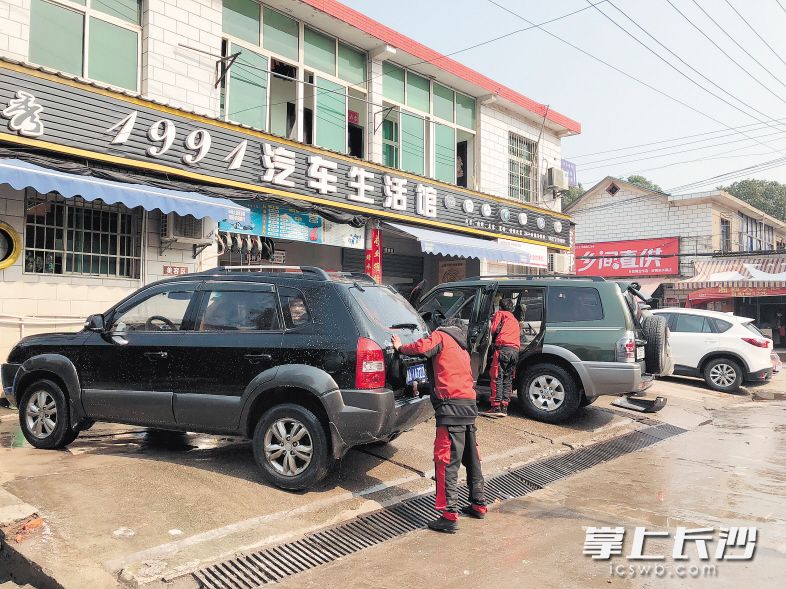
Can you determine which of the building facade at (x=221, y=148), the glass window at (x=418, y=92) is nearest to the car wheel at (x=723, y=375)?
the building facade at (x=221, y=148)

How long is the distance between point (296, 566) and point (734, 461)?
530cm

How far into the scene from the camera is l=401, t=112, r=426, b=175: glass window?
14.7 m

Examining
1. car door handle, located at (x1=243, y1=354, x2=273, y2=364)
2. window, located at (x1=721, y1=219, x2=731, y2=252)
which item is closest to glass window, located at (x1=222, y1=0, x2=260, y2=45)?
car door handle, located at (x1=243, y1=354, x2=273, y2=364)

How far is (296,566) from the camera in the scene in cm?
395

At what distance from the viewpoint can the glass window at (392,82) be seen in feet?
46.4

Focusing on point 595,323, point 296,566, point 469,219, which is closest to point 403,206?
point 469,219

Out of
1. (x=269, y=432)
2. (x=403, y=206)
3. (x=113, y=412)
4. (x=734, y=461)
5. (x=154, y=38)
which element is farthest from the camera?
(x=403, y=206)

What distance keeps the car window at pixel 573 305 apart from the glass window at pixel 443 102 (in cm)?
844

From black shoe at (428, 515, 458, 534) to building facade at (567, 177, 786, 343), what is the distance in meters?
23.2

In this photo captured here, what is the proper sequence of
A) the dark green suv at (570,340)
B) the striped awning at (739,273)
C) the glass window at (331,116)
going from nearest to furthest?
the dark green suv at (570,340)
the glass window at (331,116)
the striped awning at (739,273)

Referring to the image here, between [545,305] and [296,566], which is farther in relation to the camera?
[545,305]

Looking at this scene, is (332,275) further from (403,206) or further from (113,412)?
(403,206)

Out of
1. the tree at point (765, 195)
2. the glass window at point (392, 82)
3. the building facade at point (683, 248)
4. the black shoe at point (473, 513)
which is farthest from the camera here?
the tree at point (765, 195)

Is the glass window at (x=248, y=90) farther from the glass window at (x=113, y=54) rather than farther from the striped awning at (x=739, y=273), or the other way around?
the striped awning at (x=739, y=273)
